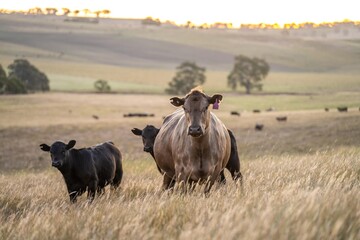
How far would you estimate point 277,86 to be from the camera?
109 metres

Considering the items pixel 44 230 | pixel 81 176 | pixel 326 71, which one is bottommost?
pixel 326 71

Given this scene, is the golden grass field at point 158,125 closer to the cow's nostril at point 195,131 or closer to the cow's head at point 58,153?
the cow's head at point 58,153

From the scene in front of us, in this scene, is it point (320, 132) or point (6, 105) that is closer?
point (320, 132)

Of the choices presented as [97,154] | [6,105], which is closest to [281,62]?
[6,105]

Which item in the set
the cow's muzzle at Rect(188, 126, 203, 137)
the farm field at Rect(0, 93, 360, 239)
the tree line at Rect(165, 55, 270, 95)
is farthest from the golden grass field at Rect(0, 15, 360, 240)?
the tree line at Rect(165, 55, 270, 95)

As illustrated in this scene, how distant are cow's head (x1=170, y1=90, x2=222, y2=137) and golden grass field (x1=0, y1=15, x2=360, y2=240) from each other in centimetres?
104

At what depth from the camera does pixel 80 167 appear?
34.9ft

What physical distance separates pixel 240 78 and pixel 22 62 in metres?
40.8

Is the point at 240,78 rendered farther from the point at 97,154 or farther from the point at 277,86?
the point at 97,154

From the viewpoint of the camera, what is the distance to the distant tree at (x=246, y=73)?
332 feet

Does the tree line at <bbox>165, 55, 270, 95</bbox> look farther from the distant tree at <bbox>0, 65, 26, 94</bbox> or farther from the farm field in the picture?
the distant tree at <bbox>0, 65, 26, 94</bbox>

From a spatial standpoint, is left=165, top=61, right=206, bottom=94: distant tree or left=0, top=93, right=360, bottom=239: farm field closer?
left=0, top=93, right=360, bottom=239: farm field

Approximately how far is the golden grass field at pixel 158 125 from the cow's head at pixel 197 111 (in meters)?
1.04

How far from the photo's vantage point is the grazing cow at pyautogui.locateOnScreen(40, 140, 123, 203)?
10367 millimetres
